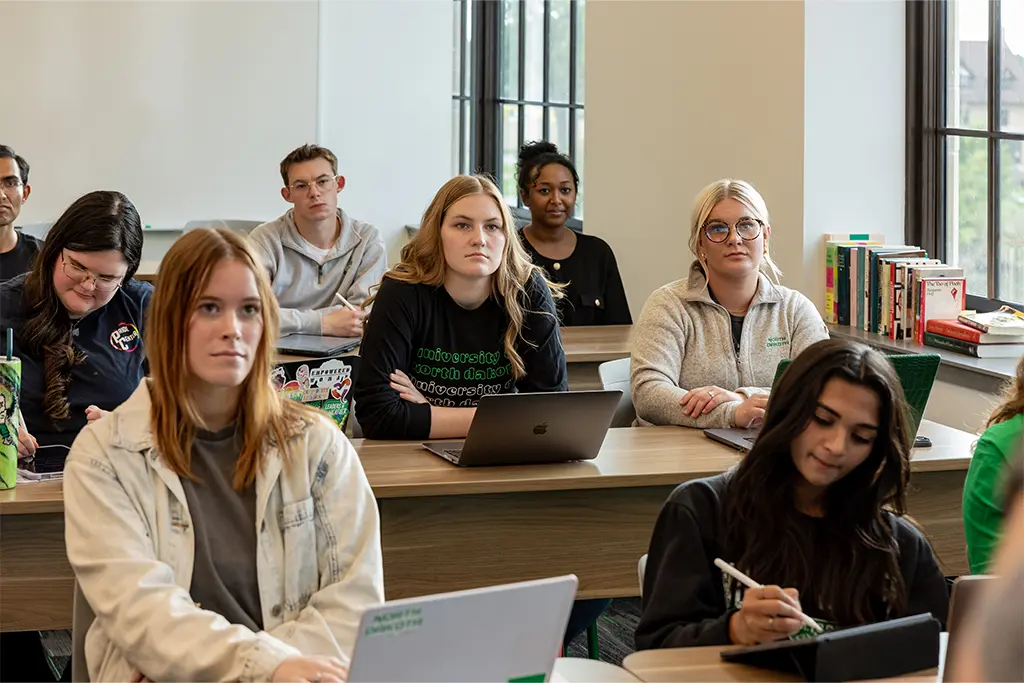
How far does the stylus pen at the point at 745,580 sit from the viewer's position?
5.75 ft

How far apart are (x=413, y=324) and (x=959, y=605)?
175 centimetres

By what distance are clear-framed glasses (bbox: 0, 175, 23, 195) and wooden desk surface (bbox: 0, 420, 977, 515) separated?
2119mm

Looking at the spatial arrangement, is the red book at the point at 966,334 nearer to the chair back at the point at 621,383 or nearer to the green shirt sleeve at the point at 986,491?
the chair back at the point at 621,383

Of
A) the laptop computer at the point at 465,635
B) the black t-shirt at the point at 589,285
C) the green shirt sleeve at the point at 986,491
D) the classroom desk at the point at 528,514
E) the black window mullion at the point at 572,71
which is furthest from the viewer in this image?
the black window mullion at the point at 572,71

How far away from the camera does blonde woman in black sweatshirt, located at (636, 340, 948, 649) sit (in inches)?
75.5

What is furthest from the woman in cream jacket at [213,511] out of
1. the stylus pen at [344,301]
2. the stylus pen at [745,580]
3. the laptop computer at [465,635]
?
the stylus pen at [344,301]

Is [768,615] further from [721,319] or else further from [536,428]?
[721,319]

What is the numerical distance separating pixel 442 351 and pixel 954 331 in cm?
184

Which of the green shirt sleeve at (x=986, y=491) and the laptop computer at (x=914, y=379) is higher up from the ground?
the laptop computer at (x=914, y=379)

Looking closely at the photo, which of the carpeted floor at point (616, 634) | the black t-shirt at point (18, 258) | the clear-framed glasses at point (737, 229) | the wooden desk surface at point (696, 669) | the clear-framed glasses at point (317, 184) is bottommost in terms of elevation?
the carpeted floor at point (616, 634)

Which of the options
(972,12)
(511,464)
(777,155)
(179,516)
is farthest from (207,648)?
(972,12)

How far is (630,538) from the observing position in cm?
274

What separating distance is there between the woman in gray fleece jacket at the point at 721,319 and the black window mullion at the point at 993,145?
130cm

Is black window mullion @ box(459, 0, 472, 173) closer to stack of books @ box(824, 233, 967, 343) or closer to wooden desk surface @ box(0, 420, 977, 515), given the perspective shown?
stack of books @ box(824, 233, 967, 343)
